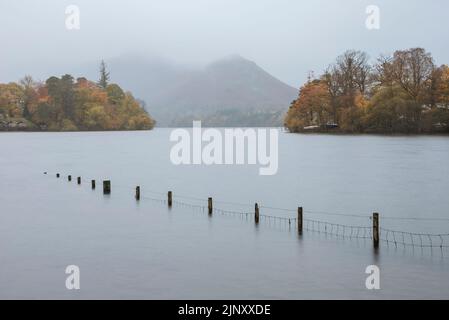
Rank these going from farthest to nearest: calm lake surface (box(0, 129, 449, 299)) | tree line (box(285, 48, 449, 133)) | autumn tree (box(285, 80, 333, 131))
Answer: autumn tree (box(285, 80, 333, 131))
tree line (box(285, 48, 449, 133))
calm lake surface (box(0, 129, 449, 299))

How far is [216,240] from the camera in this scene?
3084 centimetres

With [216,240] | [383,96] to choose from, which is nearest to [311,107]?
[383,96]

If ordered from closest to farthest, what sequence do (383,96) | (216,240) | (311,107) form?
1. (216,240)
2. (383,96)
3. (311,107)

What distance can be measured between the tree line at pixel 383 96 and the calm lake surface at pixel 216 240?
78116 millimetres

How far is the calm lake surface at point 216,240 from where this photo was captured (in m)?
22.1

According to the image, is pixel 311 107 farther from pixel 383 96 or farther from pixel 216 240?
pixel 216 240

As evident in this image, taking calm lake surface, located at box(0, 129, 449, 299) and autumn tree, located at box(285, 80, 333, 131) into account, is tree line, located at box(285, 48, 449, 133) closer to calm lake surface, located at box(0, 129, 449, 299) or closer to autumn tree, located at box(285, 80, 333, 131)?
autumn tree, located at box(285, 80, 333, 131)

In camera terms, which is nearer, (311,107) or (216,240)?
(216,240)

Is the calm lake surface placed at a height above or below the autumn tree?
below

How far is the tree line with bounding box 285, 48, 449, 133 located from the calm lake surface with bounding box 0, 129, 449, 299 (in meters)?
78.1

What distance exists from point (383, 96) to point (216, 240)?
120 m

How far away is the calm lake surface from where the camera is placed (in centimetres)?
2214

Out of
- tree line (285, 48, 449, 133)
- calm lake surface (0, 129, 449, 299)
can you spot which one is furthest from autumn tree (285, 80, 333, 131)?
calm lake surface (0, 129, 449, 299)
